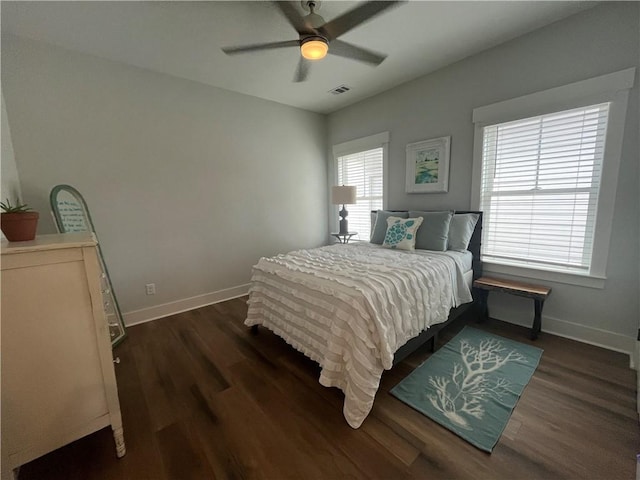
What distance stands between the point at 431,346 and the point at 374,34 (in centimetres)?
279

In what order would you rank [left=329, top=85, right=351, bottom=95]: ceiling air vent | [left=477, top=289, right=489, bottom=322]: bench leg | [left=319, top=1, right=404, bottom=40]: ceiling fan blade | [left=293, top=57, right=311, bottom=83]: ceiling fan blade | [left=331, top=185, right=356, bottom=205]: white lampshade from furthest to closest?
[left=331, top=185, right=356, bottom=205]: white lampshade → [left=329, top=85, right=351, bottom=95]: ceiling air vent → [left=477, top=289, right=489, bottom=322]: bench leg → [left=293, top=57, right=311, bottom=83]: ceiling fan blade → [left=319, top=1, right=404, bottom=40]: ceiling fan blade

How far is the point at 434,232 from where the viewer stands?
9.04 feet

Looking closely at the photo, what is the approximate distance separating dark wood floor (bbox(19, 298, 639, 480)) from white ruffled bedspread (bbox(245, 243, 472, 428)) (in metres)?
0.22

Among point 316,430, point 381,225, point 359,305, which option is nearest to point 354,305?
point 359,305

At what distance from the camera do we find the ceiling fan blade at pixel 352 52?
6.56 ft

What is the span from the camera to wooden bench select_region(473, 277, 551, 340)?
2.25 metres

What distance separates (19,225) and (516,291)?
11.2 feet

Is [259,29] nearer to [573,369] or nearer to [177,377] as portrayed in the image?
[177,377]

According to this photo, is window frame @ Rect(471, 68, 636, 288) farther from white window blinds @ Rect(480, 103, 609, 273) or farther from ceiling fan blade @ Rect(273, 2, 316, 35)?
ceiling fan blade @ Rect(273, 2, 316, 35)

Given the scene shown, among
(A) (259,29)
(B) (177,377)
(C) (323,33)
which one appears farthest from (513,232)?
(B) (177,377)

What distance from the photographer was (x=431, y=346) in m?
2.20

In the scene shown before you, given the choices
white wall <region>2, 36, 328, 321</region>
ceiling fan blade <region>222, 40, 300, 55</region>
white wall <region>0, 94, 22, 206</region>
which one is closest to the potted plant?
white wall <region>0, 94, 22, 206</region>

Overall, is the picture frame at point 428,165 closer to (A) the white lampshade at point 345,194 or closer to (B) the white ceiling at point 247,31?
(A) the white lampshade at point 345,194

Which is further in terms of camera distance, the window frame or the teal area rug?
the window frame
